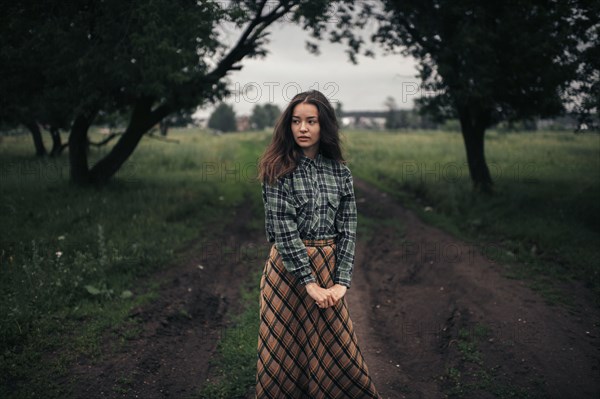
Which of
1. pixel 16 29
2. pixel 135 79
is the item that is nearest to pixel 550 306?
pixel 135 79

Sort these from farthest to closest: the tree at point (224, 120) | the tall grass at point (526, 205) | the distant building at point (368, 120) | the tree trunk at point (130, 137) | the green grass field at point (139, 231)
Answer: the tree at point (224, 120), the distant building at point (368, 120), the tree trunk at point (130, 137), the tall grass at point (526, 205), the green grass field at point (139, 231)

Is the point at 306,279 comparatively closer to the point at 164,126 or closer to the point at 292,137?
the point at 292,137

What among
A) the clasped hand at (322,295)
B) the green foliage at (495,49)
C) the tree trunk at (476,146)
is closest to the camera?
the clasped hand at (322,295)

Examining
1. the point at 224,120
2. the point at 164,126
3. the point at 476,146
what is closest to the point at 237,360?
the point at 476,146

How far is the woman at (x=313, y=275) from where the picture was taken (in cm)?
266

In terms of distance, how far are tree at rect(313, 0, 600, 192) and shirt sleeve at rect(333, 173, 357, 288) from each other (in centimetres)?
675

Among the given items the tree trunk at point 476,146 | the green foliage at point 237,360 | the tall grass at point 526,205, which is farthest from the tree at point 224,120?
the green foliage at point 237,360

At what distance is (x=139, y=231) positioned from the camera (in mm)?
8242

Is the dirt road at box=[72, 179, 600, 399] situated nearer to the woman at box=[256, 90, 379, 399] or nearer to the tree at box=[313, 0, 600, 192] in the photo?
the woman at box=[256, 90, 379, 399]

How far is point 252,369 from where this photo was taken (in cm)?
420

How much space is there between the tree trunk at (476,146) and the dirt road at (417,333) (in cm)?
545

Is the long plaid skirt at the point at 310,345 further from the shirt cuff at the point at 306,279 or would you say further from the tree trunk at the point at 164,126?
the tree trunk at the point at 164,126

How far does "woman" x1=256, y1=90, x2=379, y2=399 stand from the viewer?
2.66m

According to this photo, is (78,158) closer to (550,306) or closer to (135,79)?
(135,79)
